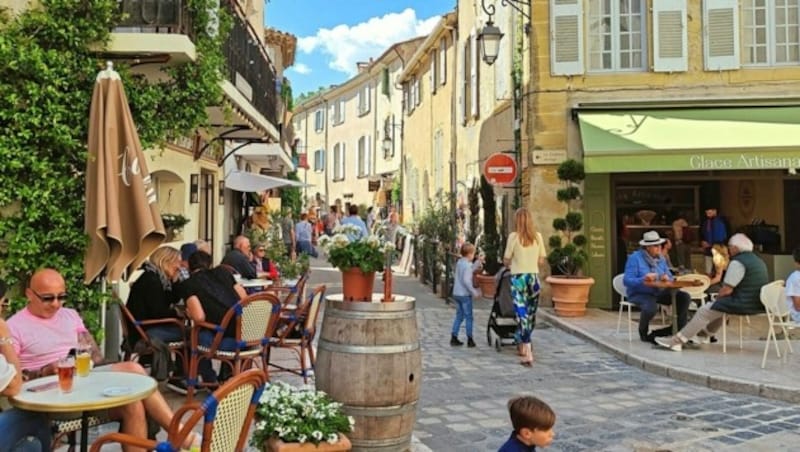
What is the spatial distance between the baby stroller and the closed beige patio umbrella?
15.9 feet

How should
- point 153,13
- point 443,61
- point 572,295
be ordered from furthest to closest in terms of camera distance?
point 443,61 < point 572,295 < point 153,13

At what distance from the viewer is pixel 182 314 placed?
6.23 meters

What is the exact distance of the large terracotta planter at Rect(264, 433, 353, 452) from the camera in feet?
12.8

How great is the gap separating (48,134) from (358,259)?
2.74m

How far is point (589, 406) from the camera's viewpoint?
639 cm

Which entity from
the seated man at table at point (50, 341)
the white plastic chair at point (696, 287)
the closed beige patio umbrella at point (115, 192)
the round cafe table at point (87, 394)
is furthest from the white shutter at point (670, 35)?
the round cafe table at point (87, 394)

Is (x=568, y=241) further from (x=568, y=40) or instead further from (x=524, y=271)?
(x=524, y=271)

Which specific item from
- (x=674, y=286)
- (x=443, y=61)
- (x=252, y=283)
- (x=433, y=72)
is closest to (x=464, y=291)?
(x=674, y=286)

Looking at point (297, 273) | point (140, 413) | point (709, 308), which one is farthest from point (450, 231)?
point (140, 413)

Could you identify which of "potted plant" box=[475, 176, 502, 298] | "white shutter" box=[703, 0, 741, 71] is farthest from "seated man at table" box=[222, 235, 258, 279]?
"white shutter" box=[703, 0, 741, 71]

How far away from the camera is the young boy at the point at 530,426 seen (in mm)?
3150

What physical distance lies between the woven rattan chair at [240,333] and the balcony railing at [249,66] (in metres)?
3.71

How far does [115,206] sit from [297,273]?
22.5ft

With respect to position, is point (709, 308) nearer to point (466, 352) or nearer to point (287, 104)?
point (466, 352)
